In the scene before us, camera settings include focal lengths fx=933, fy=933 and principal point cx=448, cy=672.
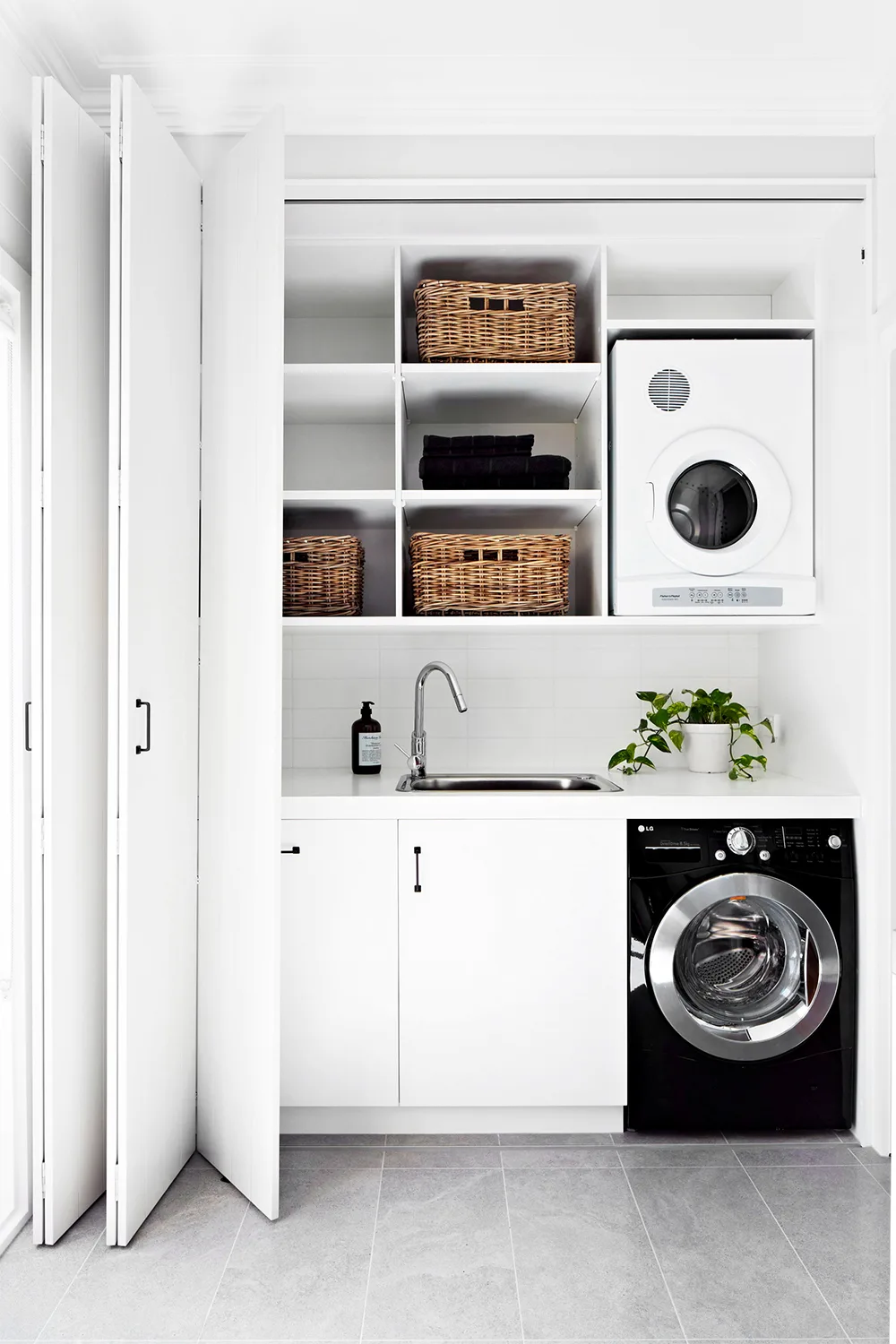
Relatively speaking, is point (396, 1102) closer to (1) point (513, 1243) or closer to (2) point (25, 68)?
(1) point (513, 1243)

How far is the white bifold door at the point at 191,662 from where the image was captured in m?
1.87

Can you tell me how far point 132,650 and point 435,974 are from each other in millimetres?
1101

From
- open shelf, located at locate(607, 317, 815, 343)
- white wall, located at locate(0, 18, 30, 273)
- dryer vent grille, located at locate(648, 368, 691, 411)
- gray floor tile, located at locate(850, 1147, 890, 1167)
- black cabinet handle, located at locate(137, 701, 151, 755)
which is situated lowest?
gray floor tile, located at locate(850, 1147, 890, 1167)

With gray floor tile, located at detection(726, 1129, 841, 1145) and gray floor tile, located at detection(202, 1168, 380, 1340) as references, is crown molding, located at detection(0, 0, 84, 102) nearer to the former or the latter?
gray floor tile, located at detection(202, 1168, 380, 1340)

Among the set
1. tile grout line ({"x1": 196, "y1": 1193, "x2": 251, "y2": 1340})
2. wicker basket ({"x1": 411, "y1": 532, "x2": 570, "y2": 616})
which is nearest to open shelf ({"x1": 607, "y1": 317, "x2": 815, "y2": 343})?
wicker basket ({"x1": 411, "y1": 532, "x2": 570, "y2": 616})

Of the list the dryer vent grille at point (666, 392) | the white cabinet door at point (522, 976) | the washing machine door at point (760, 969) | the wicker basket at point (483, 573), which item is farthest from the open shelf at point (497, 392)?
the washing machine door at point (760, 969)

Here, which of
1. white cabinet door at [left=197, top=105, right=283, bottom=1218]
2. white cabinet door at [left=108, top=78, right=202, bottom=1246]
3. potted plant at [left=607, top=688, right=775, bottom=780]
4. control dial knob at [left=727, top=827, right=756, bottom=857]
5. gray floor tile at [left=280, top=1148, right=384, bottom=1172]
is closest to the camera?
white cabinet door at [left=108, top=78, right=202, bottom=1246]

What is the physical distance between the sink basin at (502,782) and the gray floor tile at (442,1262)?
990mm

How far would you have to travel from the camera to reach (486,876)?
233 centimetres

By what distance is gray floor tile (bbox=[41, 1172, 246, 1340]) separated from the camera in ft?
5.49

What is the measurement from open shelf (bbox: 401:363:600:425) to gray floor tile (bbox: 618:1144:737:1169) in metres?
1.96

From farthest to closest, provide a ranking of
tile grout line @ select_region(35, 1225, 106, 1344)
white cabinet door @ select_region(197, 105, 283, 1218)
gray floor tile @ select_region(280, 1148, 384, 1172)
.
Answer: gray floor tile @ select_region(280, 1148, 384, 1172) < white cabinet door @ select_region(197, 105, 283, 1218) < tile grout line @ select_region(35, 1225, 106, 1344)

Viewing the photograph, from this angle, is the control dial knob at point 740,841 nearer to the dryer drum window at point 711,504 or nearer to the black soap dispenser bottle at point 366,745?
the dryer drum window at point 711,504

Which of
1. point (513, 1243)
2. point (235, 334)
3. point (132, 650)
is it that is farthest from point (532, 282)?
point (513, 1243)
